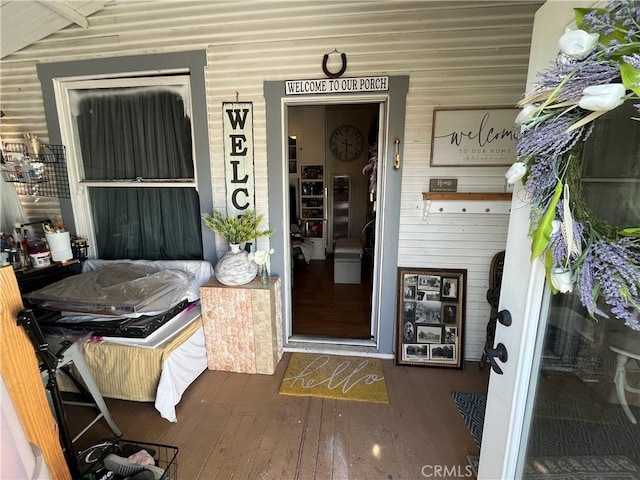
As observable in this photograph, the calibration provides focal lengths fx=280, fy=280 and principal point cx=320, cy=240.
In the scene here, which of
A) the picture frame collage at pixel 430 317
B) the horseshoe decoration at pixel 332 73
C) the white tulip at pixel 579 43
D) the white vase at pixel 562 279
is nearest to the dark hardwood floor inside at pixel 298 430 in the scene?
the picture frame collage at pixel 430 317

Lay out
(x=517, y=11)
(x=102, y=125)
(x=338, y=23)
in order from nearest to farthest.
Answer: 1. (x=517, y=11)
2. (x=338, y=23)
3. (x=102, y=125)

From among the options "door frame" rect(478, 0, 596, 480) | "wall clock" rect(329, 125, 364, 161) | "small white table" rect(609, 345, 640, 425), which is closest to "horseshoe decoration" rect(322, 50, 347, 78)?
"door frame" rect(478, 0, 596, 480)

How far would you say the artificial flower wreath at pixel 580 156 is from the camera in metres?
0.60

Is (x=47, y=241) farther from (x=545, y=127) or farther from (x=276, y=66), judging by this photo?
(x=545, y=127)

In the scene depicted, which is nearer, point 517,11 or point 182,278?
point 517,11

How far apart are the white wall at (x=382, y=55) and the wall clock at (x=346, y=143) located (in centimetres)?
360

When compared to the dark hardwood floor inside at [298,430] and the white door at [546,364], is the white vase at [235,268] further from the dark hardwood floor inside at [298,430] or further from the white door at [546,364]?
the white door at [546,364]

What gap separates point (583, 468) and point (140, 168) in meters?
3.26

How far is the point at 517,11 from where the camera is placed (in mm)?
1886

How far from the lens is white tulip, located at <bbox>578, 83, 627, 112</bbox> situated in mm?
580

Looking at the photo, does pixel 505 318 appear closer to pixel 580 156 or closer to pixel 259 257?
pixel 580 156

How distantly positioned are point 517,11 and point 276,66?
170 centimetres

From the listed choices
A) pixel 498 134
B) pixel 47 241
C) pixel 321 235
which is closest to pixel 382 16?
pixel 498 134

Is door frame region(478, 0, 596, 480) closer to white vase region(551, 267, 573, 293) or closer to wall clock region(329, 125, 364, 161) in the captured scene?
white vase region(551, 267, 573, 293)
